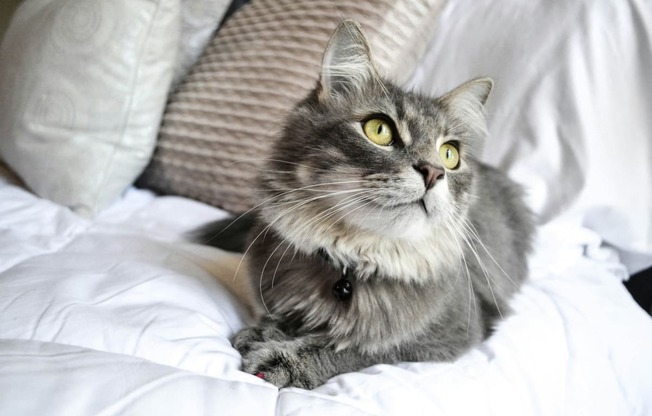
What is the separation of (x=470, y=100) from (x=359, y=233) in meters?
0.42

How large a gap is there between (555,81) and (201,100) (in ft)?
3.37

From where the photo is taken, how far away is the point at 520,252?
129 centimetres

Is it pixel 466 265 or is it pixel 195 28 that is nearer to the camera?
pixel 466 265

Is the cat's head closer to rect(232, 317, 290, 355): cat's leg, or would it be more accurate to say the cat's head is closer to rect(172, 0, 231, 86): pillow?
rect(232, 317, 290, 355): cat's leg

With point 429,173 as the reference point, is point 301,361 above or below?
below

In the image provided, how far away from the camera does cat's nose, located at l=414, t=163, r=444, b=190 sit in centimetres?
78

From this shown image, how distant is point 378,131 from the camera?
86cm

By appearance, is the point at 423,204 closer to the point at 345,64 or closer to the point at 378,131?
the point at 378,131

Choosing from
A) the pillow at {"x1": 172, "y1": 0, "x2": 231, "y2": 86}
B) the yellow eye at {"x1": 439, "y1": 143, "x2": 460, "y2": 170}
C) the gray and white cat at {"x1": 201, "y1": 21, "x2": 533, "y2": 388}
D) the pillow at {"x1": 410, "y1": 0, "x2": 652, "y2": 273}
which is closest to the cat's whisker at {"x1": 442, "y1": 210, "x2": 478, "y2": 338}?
the gray and white cat at {"x1": 201, "y1": 21, "x2": 533, "y2": 388}

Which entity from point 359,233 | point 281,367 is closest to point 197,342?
point 281,367

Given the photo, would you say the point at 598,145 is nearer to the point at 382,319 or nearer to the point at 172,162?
the point at 382,319

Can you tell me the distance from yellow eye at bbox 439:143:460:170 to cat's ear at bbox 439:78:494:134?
0.35 feet

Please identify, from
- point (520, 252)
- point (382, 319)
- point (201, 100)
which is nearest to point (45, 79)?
point (201, 100)

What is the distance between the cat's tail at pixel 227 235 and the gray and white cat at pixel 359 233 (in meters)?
0.28
